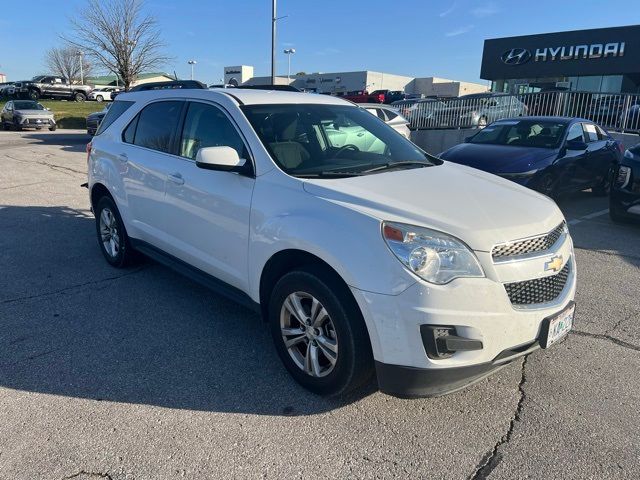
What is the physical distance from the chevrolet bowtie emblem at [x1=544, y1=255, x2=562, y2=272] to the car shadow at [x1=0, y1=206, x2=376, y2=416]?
1.30 metres

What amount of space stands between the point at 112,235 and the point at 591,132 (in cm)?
867

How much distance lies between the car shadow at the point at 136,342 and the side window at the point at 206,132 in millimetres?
1345

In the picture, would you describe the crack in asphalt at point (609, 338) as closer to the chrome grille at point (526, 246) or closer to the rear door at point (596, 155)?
the chrome grille at point (526, 246)

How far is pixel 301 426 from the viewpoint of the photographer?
2.87 m

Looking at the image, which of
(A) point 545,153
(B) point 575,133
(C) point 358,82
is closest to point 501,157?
(A) point 545,153

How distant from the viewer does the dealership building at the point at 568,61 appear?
32125 millimetres

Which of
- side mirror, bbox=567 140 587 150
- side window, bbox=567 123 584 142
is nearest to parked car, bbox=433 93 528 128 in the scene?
side window, bbox=567 123 584 142

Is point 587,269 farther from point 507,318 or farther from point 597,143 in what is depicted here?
point 597,143

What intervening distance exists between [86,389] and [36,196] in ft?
24.0

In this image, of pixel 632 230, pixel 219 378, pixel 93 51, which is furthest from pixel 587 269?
pixel 93 51

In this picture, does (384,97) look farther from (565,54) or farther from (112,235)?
(112,235)

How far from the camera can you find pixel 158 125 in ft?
15.0

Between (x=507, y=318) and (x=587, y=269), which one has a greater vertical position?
(x=507, y=318)

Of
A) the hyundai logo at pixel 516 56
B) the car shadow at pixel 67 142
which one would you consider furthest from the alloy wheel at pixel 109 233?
the hyundai logo at pixel 516 56
